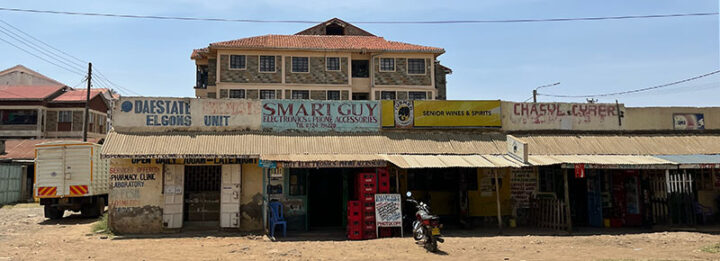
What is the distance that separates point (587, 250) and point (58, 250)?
1219 centimetres

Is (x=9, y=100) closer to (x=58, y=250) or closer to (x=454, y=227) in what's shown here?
(x=58, y=250)

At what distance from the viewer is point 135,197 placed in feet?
46.1

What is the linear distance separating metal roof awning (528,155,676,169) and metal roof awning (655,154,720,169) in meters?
0.31

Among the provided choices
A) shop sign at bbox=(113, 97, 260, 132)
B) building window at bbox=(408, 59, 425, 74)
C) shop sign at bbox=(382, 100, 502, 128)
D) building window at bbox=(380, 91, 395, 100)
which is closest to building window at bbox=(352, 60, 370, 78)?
building window at bbox=(380, 91, 395, 100)

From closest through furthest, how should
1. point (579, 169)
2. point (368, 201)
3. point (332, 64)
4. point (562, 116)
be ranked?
point (368, 201) < point (579, 169) < point (562, 116) < point (332, 64)

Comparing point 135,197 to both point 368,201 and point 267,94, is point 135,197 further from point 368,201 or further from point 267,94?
point 267,94

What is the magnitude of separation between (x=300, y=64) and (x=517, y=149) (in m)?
21.0

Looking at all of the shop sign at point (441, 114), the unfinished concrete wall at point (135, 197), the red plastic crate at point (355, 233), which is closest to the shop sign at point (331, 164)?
the red plastic crate at point (355, 233)

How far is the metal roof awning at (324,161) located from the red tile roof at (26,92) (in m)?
33.1

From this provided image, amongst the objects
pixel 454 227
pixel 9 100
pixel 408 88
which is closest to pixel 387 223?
pixel 454 227

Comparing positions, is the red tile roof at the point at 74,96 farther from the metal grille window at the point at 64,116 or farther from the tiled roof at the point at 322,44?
the tiled roof at the point at 322,44

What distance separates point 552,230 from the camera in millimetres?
14461

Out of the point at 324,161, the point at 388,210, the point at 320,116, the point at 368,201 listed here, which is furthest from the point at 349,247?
the point at 320,116

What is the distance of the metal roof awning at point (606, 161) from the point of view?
44.6 ft
